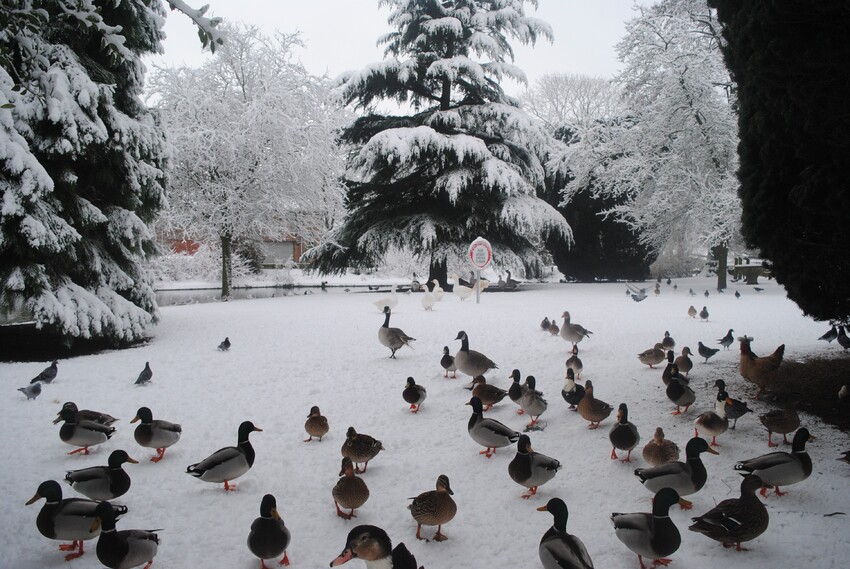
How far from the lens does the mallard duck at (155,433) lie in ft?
17.3

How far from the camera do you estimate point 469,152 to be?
18812mm

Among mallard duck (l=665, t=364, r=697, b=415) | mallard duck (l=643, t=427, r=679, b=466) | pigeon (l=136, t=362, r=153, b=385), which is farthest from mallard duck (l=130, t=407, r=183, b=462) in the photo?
mallard duck (l=665, t=364, r=697, b=415)

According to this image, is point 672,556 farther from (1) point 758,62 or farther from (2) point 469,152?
(2) point 469,152

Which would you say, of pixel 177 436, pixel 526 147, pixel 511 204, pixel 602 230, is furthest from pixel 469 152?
pixel 177 436

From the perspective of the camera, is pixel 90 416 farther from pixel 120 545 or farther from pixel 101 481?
pixel 120 545

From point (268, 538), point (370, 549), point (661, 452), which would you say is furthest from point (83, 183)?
point (661, 452)

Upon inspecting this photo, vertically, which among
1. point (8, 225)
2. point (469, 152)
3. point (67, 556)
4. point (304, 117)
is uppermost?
point (304, 117)

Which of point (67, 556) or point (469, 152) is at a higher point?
point (469, 152)

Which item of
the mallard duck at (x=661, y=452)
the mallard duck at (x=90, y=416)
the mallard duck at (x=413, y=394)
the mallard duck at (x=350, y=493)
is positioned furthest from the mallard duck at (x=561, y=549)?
the mallard duck at (x=90, y=416)

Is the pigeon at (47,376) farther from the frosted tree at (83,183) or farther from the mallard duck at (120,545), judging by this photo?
the mallard duck at (120,545)

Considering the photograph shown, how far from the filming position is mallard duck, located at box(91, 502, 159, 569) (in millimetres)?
3418

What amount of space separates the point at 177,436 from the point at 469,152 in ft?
50.2

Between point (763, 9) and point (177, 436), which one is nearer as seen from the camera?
point (763, 9)

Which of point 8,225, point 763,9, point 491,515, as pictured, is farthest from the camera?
point 8,225
